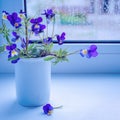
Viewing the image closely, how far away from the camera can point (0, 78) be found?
1004mm

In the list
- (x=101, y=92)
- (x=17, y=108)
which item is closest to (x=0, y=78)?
(x=17, y=108)

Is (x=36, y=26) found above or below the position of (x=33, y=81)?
above

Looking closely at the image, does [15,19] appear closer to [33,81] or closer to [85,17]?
[33,81]

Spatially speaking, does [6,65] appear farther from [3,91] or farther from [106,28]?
[106,28]

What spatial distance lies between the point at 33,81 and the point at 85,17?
1.32 feet

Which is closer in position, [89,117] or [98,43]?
[89,117]

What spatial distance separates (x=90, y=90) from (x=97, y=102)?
3.5 inches

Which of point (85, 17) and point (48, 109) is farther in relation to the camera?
point (85, 17)

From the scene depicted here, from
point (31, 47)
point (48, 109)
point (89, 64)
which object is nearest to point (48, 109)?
point (48, 109)

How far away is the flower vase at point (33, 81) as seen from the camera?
75cm

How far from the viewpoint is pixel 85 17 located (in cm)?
105

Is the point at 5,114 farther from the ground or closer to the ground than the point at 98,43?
closer to the ground

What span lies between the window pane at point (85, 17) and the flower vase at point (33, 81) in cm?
33

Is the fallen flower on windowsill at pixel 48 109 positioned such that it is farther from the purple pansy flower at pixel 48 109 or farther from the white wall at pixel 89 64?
the white wall at pixel 89 64
